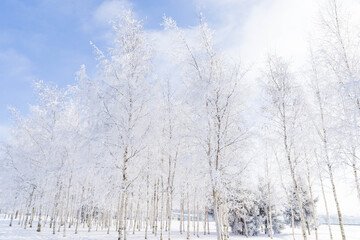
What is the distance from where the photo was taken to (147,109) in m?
11.0

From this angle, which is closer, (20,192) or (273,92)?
(273,92)

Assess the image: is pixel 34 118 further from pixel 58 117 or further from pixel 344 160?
pixel 344 160

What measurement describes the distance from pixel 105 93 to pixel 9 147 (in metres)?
20.0

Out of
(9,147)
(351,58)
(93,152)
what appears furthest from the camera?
(9,147)

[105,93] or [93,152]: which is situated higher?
[105,93]

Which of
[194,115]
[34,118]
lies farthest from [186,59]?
[34,118]

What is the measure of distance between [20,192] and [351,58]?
→ 101 feet

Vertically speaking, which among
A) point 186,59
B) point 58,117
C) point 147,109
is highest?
point 58,117

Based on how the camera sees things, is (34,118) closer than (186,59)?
No

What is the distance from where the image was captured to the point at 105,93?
1009 centimetres

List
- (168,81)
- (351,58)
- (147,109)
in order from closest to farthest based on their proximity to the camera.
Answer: (351,58)
(147,109)
(168,81)

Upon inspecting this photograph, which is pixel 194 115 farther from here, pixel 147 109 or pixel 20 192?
pixel 20 192

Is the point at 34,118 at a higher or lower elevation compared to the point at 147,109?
higher

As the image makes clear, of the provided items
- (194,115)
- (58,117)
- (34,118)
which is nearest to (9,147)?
(34,118)
